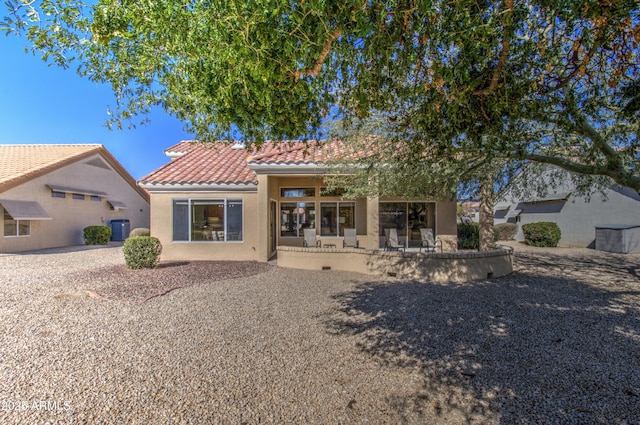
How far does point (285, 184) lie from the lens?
1611 cm

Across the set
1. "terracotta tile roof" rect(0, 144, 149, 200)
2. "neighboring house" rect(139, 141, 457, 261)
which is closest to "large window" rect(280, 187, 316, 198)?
"neighboring house" rect(139, 141, 457, 261)

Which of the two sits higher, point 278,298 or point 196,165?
point 196,165

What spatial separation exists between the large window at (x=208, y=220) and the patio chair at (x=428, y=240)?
8695 millimetres

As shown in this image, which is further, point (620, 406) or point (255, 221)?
point (255, 221)

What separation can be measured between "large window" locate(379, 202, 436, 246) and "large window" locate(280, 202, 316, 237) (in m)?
3.73

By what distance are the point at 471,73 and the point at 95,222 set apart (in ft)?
88.4

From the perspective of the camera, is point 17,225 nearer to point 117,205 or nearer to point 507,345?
point 117,205

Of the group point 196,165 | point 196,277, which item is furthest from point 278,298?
point 196,165

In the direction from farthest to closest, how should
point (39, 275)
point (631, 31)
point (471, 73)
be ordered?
point (39, 275), point (471, 73), point (631, 31)

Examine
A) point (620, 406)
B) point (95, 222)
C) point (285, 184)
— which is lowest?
point (620, 406)

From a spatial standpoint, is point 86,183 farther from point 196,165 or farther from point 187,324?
point 187,324

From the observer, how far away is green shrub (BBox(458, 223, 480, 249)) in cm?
1727

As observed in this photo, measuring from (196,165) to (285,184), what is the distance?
15.0 ft

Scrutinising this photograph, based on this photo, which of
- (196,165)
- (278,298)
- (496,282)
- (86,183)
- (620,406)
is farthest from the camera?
(86,183)
